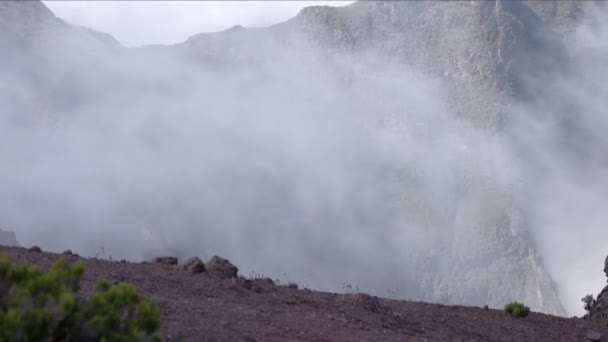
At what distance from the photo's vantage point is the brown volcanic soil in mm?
11805

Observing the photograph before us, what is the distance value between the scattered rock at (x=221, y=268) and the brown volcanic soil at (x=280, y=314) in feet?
1.34

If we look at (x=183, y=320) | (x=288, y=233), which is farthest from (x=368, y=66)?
(x=183, y=320)

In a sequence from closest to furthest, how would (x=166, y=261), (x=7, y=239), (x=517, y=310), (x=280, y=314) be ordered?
(x=280, y=314), (x=166, y=261), (x=517, y=310), (x=7, y=239)

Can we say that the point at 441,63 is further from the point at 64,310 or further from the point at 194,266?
the point at 64,310

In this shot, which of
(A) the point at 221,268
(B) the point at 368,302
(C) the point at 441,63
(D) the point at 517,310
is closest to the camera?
(B) the point at 368,302

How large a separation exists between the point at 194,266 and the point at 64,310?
7163 millimetres

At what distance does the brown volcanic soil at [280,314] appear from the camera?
11.8m

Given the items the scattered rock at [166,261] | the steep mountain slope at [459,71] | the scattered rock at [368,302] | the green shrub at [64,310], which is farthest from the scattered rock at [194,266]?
the steep mountain slope at [459,71]

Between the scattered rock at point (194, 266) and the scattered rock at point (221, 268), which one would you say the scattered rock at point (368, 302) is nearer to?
the scattered rock at point (221, 268)

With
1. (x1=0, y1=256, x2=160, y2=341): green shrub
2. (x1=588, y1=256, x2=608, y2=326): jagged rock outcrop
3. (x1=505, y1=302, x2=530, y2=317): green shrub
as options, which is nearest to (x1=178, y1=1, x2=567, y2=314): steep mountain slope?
(x1=588, y1=256, x2=608, y2=326): jagged rock outcrop

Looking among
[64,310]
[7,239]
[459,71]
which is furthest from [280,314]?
[459,71]

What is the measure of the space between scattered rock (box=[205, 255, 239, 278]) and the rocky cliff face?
40.4 metres

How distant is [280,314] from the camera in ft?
43.1

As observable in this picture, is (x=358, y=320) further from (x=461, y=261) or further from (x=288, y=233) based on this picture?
(x=288, y=233)
